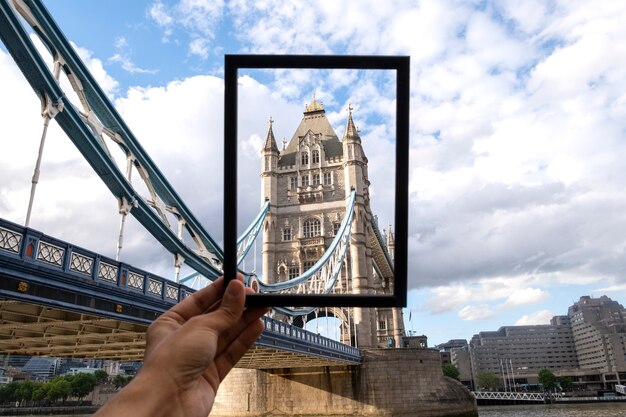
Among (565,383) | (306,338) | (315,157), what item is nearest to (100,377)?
(306,338)

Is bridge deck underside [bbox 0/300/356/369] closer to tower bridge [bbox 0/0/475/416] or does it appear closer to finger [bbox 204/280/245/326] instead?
tower bridge [bbox 0/0/475/416]

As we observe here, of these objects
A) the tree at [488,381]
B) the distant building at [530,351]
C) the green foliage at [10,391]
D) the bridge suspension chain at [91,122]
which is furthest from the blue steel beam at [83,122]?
the distant building at [530,351]

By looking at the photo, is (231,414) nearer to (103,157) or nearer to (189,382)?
(103,157)

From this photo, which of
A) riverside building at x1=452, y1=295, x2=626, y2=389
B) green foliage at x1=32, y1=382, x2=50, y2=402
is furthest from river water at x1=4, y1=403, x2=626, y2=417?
green foliage at x1=32, y1=382, x2=50, y2=402

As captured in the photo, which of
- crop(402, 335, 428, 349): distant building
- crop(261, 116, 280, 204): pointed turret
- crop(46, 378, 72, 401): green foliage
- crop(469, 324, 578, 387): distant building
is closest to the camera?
crop(261, 116, 280, 204): pointed turret

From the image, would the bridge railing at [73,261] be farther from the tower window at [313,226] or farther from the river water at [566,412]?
the river water at [566,412]

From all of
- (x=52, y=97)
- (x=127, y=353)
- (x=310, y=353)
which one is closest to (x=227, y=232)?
(x=52, y=97)
